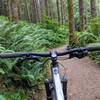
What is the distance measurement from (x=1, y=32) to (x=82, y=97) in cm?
309

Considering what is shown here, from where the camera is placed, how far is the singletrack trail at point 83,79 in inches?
305

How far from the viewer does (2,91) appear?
6250 mm

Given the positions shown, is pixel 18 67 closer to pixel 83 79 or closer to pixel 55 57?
pixel 83 79

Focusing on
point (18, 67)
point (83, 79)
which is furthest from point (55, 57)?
point (83, 79)

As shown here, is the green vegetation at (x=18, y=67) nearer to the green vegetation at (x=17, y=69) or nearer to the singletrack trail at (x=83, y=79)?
the green vegetation at (x=17, y=69)

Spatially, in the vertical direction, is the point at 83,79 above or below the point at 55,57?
below

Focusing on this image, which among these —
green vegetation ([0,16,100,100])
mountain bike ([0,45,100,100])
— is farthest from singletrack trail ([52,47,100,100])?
mountain bike ([0,45,100,100])

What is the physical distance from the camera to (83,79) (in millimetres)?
9156

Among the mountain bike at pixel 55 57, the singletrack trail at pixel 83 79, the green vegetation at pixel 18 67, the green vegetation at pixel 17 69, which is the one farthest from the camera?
the singletrack trail at pixel 83 79

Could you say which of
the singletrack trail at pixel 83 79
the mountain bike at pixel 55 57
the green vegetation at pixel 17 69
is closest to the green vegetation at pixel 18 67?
the green vegetation at pixel 17 69

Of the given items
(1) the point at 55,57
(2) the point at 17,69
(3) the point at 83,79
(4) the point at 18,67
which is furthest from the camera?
(3) the point at 83,79

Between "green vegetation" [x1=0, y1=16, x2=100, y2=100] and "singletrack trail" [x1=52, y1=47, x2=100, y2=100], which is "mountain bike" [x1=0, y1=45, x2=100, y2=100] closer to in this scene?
"green vegetation" [x1=0, y1=16, x2=100, y2=100]

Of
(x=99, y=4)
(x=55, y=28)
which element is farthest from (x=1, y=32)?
(x=99, y=4)

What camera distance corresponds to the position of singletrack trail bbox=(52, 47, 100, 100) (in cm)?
775
